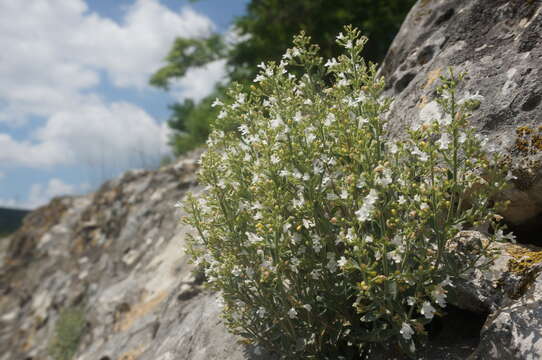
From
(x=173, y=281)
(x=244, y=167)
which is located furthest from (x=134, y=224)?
(x=244, y=167)

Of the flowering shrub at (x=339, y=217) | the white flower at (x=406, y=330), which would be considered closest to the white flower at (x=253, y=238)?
the flowering shrub at (x=339, y=217)

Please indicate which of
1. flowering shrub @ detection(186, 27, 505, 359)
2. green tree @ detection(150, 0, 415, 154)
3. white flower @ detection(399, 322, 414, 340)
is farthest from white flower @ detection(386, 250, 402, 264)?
green tree @ detection(150, 0, 415, 154)

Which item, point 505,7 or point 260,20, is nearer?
point 505,7

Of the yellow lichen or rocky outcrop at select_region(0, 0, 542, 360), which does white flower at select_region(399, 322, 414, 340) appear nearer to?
rocky outcrop at select_region(0, 0, 542, 360)

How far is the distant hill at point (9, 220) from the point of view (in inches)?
1006

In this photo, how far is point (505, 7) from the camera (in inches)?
148

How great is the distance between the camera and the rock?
298 cm

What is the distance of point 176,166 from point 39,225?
717 cm

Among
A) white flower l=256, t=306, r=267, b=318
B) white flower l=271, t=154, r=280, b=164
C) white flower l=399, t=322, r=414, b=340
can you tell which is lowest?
white flower l=399, t=322, r=414, b=340

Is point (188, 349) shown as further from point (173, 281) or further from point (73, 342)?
point (73, 342)

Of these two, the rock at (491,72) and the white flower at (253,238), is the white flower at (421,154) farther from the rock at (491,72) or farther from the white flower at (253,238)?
the white flower at (253,238)

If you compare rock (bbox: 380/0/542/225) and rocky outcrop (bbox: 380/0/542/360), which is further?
rock (bbox: 380/0/542/225)

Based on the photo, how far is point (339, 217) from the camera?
2.70 meters

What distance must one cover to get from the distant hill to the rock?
26.5 m
